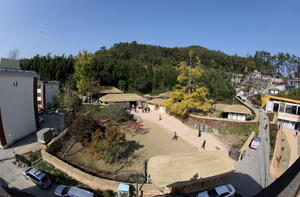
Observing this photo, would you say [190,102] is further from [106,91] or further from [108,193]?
[106,91]

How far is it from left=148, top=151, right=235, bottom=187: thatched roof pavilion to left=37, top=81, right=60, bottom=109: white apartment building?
2141 cm

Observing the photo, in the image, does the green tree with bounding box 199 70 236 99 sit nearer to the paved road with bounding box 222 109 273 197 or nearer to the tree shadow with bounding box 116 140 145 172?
the paved road with bounding box 222 109 273 197

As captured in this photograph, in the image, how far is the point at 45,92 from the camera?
24.5 m

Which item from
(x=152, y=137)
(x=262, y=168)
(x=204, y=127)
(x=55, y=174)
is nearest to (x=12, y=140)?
(x=55, y=174)

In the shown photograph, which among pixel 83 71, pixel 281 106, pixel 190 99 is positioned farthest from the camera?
pixel 83 71

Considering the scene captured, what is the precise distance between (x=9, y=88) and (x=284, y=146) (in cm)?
2889

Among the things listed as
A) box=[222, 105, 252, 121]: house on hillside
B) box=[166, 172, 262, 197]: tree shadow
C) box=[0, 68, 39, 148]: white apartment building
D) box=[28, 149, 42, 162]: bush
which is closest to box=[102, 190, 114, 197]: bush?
box=[166, 172, 262, 197]: tree shadow

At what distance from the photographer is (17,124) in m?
14.5

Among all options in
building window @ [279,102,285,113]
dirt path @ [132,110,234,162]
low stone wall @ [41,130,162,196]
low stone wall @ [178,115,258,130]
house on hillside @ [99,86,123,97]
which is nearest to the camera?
low stone wall @ [41,130,162,196]

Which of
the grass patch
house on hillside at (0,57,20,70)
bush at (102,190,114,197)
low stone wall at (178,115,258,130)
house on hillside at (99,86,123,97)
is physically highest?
house on hillside at (0,57,20,70)

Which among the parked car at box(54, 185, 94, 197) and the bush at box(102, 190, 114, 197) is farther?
the bush at box(102, 190, 114, 197)

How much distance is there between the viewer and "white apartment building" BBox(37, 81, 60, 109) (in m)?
24.0

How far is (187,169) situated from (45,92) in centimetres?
2398

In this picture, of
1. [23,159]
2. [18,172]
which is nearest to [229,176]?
[18,172]
